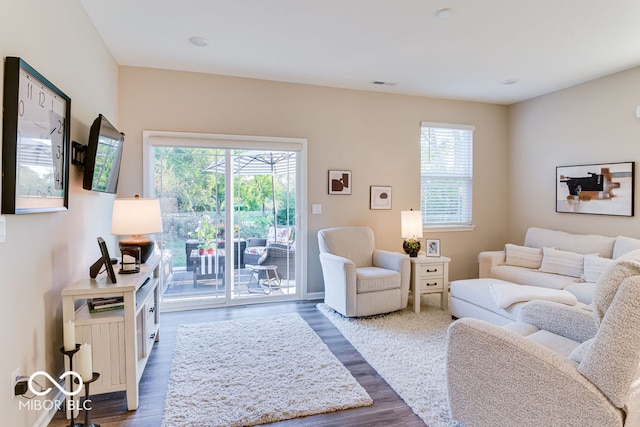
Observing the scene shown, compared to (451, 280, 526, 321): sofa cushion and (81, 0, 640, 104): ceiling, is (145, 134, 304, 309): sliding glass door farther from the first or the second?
(451, 280, 526, 321): sofa cushion

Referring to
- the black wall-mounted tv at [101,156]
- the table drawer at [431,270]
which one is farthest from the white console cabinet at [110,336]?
the table drawer at [431,270]

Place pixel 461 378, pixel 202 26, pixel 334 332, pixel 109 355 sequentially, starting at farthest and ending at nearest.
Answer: pixel 334 332
pixel 202 26
pixel 109 355
pixel 461 378

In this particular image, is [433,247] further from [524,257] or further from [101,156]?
[101,156]

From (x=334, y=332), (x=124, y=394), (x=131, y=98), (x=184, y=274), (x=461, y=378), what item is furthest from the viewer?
(x=184, y=274)

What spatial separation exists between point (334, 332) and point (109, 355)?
1939mm

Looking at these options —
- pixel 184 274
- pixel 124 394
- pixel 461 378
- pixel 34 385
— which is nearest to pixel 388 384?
pixel 461 378

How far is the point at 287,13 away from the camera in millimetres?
2748

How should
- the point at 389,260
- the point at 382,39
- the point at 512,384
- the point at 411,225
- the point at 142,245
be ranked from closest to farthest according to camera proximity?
the point at 512,384, the point at 142,245, the point at 382,39, the point at 389,260, the point at 411,225

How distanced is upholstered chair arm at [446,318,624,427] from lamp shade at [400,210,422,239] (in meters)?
2.48

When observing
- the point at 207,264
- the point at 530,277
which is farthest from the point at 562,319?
the point at 207,264

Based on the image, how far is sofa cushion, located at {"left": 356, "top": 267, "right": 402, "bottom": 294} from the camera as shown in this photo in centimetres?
373

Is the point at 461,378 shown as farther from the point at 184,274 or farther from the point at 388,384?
the point at 184,274

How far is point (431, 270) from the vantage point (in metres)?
4.15

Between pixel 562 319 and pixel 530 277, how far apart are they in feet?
6.58
